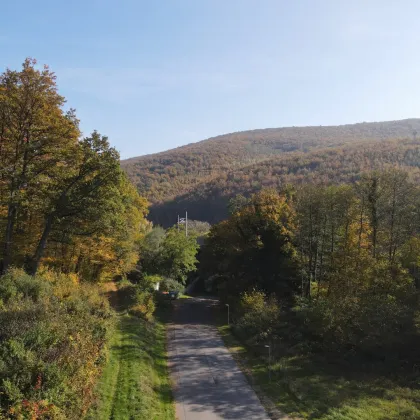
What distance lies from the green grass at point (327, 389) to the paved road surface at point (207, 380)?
30.9 inches

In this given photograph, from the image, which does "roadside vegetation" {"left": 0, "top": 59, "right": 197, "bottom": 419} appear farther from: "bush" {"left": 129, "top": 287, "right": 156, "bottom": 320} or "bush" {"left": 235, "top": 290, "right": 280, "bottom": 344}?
"bush" {"left": 235, "top": 290, "right": 280, "bottom": 344}

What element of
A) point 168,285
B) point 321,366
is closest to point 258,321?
point 321,366

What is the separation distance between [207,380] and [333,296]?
411 inches

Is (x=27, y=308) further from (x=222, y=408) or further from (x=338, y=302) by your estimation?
(x=338, y=302)

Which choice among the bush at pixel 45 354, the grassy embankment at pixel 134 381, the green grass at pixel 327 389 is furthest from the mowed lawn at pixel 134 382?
the green grass at pixel 327 389

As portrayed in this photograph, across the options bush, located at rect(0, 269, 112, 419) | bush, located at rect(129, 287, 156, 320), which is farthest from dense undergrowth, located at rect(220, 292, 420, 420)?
bush, located at rect(0, 269, 112, 419)

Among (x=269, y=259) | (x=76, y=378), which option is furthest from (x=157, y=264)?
(x=76, y=378)

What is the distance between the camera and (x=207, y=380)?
17156mm

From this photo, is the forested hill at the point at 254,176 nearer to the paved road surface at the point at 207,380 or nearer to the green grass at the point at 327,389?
the paved road surface at the point at 207,380

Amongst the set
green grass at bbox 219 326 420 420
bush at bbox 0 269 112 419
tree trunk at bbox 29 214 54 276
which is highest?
tree trunk at bbox 29 214 54 276

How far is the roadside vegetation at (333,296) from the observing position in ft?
55.6

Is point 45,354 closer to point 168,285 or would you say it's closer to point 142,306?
point 142,306

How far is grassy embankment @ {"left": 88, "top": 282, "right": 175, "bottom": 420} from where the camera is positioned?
12.5 metres

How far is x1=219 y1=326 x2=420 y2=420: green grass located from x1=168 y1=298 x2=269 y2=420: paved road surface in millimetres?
785
